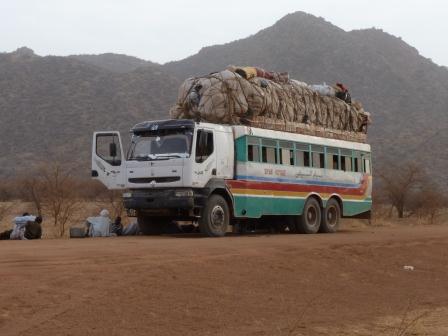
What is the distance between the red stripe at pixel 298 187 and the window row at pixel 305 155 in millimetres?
581

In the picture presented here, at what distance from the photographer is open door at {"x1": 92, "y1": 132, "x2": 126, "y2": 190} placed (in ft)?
59.4

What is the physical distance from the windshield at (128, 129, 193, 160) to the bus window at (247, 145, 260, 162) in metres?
2.26

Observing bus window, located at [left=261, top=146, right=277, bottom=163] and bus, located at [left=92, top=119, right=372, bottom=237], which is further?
bus window, located at [left=261, top=146, right=277, bottom=163]

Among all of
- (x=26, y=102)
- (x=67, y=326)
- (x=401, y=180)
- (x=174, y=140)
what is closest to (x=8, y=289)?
(x=67, y=326)

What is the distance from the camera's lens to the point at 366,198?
971 inches

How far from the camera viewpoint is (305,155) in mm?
21516

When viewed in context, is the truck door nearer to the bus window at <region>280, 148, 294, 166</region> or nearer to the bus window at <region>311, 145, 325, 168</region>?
the bus window at <region>280, 148, 294, 166</region>

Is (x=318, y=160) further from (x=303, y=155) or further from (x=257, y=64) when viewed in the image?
(x=257, y=64)

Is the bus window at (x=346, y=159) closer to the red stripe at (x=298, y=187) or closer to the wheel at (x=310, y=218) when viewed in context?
the red stripe at (x=298, y=187)

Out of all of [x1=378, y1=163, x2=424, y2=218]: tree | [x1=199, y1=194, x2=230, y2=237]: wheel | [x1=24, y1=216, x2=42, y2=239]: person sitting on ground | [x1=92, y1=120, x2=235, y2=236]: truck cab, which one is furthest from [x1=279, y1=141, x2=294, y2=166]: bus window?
[x1=378, y1=163, x2=424, y2=218]: tree

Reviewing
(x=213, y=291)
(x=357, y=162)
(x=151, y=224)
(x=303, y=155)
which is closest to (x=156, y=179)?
(x=151, y=224)

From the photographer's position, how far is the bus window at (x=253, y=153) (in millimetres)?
19138

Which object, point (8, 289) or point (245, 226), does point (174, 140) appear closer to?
point (245, 226)

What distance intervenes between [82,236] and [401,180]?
2683 centimetres
